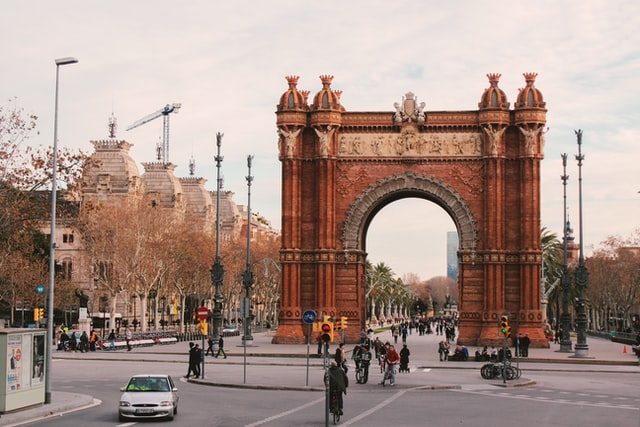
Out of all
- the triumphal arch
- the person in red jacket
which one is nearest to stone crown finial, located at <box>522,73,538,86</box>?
the triumphal arch

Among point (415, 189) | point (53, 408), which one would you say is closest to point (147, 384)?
point (53, 408)

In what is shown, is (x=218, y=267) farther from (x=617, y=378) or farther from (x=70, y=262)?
(x=70, y=262)

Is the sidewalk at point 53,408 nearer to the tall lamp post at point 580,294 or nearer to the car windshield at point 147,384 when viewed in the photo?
the car windshield at point 147,384

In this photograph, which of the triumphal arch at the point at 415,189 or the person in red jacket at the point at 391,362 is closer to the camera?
the person in red jacket at the point at 391,362

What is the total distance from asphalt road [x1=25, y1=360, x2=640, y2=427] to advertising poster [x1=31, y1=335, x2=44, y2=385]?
1.94 meters

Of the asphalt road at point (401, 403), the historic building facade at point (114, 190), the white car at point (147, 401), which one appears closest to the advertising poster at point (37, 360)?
the asphalt road at point (401, 403)

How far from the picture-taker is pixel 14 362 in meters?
29.2

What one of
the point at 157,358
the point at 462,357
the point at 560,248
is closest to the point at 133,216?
the point at 157,358

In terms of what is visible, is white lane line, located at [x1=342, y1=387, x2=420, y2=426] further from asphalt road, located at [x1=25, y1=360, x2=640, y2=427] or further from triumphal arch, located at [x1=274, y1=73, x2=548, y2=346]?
triumphal arch, located at [x1=274, y1=73, x2=548, y2=346]

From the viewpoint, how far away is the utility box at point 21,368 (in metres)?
28.6

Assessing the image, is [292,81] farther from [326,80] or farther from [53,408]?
[53,408]

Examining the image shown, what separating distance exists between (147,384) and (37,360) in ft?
14.2

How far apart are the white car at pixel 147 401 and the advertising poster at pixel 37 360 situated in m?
3.68

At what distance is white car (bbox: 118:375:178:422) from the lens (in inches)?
1068
